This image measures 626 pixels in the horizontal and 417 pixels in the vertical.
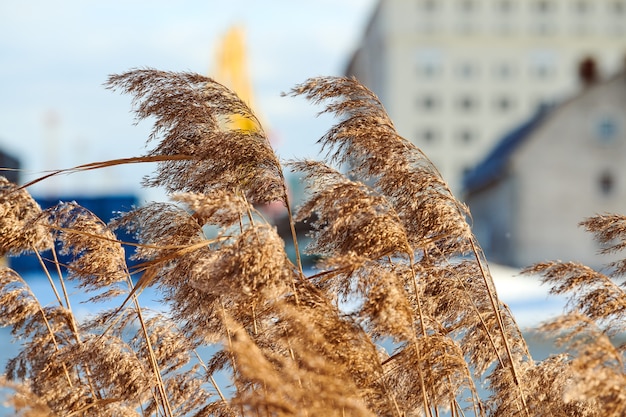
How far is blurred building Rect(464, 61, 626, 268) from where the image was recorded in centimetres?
4247

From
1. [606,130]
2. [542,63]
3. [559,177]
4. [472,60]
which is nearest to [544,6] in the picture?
[542,63]

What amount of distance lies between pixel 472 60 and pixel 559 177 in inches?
2158

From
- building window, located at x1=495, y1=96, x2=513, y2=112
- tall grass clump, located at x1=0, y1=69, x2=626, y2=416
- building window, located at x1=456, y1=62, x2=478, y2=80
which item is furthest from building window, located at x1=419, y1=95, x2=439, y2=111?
tall grass clump, located at x1=0, y1=69, x2=626, y2=416

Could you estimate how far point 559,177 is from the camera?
43938 millimetres

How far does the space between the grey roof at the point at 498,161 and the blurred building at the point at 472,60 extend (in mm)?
41481

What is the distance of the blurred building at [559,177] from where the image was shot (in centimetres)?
4247

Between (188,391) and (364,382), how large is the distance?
117cm

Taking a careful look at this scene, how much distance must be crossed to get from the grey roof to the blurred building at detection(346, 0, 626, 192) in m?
41.5

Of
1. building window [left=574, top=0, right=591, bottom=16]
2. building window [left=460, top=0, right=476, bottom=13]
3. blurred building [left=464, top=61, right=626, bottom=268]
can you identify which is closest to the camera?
blurred building [left=464, top=61, right=626, bottom=268]

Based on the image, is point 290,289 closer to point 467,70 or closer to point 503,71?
point 467,70

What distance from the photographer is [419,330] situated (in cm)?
418

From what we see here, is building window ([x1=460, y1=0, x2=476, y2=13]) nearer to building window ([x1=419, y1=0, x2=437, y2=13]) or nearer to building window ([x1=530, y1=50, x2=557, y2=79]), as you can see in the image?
building window ([x1=419, y1=0, x2=437, y2=13])

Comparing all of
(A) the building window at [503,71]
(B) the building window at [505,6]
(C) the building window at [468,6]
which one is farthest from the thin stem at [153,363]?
(B) the building window at [505,6]

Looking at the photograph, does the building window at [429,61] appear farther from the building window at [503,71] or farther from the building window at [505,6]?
the building window at [505,6]
